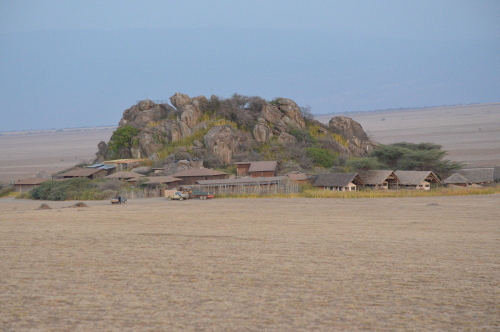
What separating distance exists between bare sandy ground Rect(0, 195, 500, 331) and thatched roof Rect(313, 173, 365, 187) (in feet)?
48.3

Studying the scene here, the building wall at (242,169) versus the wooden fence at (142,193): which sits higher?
the building wall at (242,169)

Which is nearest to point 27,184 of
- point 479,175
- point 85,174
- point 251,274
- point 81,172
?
point 81,172

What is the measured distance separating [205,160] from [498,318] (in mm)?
38263

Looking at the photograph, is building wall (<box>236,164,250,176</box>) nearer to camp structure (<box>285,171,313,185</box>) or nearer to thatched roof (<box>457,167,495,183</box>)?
camp structure (<box>285,171,313,185</box>)

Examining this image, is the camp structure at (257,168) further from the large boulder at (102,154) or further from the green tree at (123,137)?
the large boulder at (102,154)

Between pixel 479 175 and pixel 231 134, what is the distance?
20.5m

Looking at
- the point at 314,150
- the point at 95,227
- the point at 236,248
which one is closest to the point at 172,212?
the point at 95,227

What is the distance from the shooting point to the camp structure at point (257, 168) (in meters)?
43.2

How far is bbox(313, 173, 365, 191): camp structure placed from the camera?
38.7 m

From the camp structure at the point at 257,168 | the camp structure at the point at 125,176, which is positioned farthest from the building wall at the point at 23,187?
the camp structure at the point at 257,168

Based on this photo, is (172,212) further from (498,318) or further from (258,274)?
(498,318)

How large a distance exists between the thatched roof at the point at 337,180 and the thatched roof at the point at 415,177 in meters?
2.87

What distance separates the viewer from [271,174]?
43.2 metres

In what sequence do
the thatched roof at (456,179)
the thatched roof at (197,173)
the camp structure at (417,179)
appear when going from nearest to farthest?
the camp structure at (417,179), the thatched roof at (456,179), the thatched roof at (197,173)
